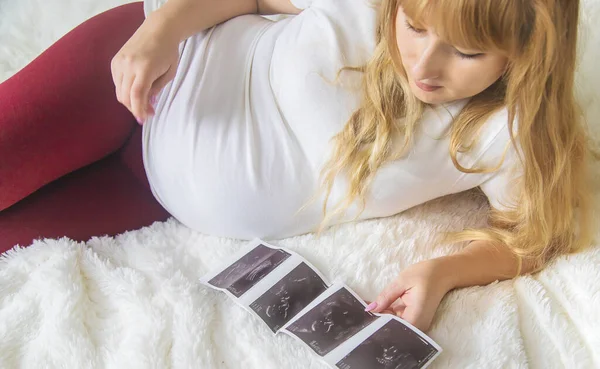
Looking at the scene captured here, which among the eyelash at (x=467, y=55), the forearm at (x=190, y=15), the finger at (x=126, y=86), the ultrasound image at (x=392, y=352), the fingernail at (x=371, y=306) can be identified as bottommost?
the ultrasound image at (x=392, y=352)

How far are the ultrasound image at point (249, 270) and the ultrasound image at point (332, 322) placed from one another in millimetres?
108

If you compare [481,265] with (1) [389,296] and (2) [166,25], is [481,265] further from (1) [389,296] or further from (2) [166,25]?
(2) [166,25]

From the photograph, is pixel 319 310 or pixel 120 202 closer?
pixel 319 310

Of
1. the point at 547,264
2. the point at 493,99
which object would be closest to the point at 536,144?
the point at 493,99

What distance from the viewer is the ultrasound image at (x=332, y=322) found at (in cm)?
93

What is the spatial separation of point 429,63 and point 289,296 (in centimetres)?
40

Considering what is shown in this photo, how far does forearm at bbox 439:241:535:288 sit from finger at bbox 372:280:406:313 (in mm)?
76

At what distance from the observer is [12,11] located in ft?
4.96

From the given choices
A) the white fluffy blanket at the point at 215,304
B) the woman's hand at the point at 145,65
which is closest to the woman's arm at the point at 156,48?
the woman's hand at the point at 145,65

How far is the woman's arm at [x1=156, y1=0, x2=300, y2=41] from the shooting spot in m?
1.06

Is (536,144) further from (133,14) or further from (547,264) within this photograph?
(133,14)

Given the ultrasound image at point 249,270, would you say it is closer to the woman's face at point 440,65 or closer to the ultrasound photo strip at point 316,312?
the ultrasound photo strip at point 316,312

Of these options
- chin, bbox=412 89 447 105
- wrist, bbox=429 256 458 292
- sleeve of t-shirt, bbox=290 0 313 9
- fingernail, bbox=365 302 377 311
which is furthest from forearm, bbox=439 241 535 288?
sleeve of t-shirt, bbox=290 0 313 9

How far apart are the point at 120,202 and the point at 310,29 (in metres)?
0.43
